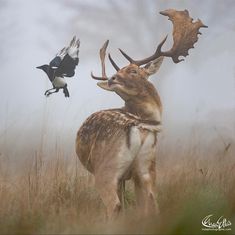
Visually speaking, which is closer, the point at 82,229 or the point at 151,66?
the point at 82,229

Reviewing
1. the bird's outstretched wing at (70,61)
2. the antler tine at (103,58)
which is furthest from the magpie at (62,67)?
the antler tine at (103,58)

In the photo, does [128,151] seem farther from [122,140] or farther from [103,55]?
[103,55]

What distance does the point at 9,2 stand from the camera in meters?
2.37

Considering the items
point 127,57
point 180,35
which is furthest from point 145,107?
point 180,35

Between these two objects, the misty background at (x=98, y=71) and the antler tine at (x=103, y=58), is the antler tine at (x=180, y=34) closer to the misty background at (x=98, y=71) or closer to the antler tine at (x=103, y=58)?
the misty background at (x=98, y=71)

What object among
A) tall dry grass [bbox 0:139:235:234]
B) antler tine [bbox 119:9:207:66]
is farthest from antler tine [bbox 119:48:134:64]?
tall dry grass [bbox 0:139:235:234]

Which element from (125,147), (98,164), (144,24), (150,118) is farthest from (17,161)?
(144,24)

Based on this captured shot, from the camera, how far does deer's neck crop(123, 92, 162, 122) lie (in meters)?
Result: 2.35

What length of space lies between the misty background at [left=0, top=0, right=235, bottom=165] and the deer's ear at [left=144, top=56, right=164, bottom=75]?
0.03 metres

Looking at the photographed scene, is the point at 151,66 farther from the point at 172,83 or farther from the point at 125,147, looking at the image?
the point at 125,147

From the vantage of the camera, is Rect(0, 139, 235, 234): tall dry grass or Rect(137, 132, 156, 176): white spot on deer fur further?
Rect(137, 132, 156, 176): white spot on deer fur

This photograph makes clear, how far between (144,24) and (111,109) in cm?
53

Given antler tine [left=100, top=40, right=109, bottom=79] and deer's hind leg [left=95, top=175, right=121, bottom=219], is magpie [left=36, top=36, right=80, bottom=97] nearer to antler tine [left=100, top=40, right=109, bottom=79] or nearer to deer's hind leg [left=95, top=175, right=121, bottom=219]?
antler tine [left=100, top=40, right=109, bottom=79]

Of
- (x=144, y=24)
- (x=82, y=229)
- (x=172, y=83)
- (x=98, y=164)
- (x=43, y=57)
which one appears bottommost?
(x=82, y=229)
